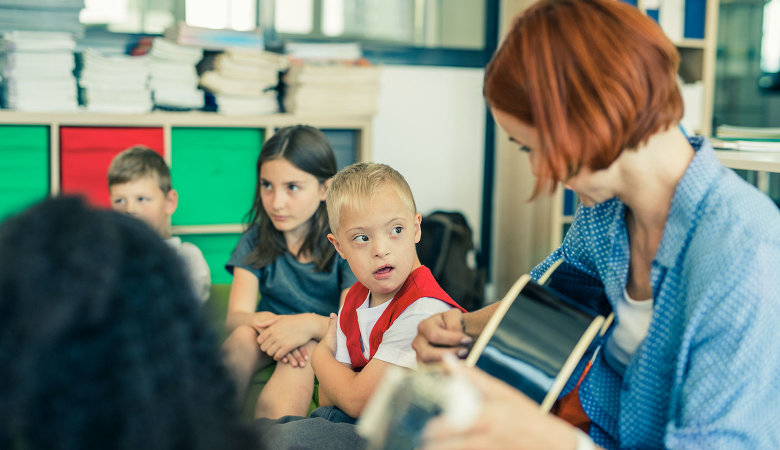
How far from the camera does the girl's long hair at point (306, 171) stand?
2096mm

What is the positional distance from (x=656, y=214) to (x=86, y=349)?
2.70ft

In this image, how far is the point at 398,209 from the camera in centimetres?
147

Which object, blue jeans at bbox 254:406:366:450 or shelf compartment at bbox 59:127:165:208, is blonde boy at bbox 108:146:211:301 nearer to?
shelf compartment at bbox 59:127:165:208

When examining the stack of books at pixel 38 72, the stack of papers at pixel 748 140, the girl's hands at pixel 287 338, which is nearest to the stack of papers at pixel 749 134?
the stack of papers at pixel 748 140

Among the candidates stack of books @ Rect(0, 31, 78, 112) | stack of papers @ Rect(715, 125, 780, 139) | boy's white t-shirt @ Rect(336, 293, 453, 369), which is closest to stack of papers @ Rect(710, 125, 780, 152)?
stack of papers @ Rect(715, 125, 780, 139)

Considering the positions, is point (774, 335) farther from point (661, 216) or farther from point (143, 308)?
point (143, 308)

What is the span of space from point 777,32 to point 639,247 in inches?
139

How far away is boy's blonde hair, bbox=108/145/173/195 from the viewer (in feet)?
8.00

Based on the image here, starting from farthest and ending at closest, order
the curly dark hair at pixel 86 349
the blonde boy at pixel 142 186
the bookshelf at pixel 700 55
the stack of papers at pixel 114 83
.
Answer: the bookshelf at pixel 700 55
the stack of papers at pixel 114 83
the blonde boy at pixel 142 186
the curly dark hair at pixel 86 349

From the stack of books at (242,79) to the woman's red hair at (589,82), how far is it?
2.10 metres

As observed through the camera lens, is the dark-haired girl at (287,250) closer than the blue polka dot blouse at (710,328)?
No

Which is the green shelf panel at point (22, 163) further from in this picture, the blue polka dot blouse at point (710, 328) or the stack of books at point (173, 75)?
the blue polka dot blouse at point (710, 328)

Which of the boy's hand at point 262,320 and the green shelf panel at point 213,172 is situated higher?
the green shelf panel at point 213,172

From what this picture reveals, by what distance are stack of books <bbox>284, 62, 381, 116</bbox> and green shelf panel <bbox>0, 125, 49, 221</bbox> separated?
3.09 ft
